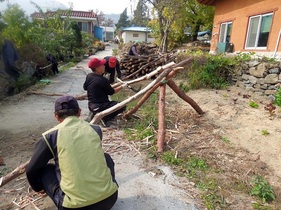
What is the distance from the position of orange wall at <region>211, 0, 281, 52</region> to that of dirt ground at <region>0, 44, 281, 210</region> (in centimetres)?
387

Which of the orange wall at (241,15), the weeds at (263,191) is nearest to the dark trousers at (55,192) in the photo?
the weeds at (263,191)

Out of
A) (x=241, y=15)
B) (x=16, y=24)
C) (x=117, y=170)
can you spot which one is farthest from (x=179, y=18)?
(x=117, y=170)

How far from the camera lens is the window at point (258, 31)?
9.09 m

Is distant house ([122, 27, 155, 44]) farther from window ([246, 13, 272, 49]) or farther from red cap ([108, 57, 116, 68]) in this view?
red cap ([108, 57, 116, 68])

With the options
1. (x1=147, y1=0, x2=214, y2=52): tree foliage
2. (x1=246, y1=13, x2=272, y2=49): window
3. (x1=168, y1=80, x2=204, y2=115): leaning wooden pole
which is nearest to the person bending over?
(x1=168, y1=80, x2=204, y2=115): leaning wooden pole

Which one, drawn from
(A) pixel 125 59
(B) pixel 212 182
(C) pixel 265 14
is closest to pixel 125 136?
(B) pixel 212 182

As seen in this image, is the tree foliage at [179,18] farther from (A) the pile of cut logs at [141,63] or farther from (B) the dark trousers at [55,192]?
(B) the dark trousers at [55,192]

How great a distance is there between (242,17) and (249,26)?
765 mm

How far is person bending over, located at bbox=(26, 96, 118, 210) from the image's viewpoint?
6.04 feet

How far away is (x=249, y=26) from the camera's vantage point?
401 inches

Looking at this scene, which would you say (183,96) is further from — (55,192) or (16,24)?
(16,24)

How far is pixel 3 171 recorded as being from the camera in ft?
10.4

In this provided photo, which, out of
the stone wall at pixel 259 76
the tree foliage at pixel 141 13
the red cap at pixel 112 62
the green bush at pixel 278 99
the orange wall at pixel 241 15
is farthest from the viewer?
the tree foliage at pixel 141 13

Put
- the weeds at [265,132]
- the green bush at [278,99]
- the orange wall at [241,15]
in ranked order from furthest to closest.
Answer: the orange wall at [241,15]
the green bush at [278,99]
the weeds at [265,132]
